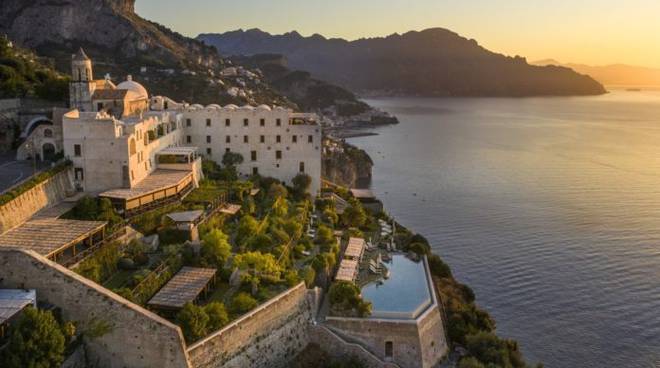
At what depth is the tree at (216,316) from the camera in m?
24.1

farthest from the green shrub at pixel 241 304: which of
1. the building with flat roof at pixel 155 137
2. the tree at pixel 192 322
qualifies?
the building with flat roof at pixel 155 137

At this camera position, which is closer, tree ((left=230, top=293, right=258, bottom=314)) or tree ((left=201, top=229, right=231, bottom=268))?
tree ((left=230, top=293, right=258, bottom=314))

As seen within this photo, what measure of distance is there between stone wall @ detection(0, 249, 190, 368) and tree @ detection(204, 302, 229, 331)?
2343 mm

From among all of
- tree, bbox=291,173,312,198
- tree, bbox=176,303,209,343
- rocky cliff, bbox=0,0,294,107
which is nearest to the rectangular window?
tree, bbox=176,303,209,343

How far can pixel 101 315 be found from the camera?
72.2ft

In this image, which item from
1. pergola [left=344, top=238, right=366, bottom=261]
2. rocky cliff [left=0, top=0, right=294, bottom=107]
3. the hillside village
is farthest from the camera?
rocky cliff [left=0, top=0, right=294, bottom=107]

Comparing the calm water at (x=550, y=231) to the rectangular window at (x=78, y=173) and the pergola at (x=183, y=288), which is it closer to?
the pergola at (x=183, y=288)

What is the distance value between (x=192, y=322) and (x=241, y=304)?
307 cm

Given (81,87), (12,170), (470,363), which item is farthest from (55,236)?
(81,87)

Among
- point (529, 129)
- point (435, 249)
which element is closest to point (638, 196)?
point (435, 249)

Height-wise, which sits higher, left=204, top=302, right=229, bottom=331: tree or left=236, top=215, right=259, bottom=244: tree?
left=236, top=215, right=259, bottom=244: tree

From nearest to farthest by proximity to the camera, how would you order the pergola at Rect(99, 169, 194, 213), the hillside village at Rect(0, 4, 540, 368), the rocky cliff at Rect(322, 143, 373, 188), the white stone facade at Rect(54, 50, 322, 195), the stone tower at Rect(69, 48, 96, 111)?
the hillside village at Rect(0, 4, 540, 368) → the pergola at Rect(99, 169, 194, 213) → the stone tower at Rect(69, 48, 96, 111) → the white stone facade at Rect(54, 50, 322, 195) → the rocky cliff at Rect(322, 143, 373, 188)

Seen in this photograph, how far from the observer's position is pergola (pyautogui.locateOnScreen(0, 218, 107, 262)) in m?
25.3

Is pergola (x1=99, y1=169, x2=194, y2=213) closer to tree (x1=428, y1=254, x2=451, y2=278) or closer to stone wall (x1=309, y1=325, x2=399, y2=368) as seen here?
stone wall (x1=309, y1=325, x2=399, y2=368)
